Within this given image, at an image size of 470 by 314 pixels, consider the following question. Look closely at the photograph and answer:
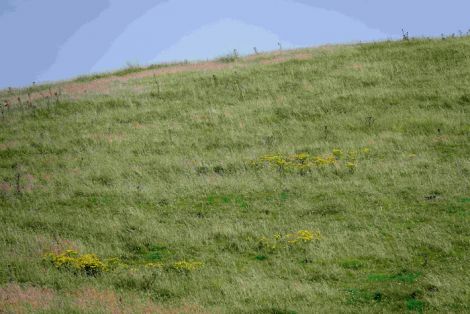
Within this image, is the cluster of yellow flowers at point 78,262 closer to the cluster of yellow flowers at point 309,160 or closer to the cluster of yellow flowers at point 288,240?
the cluster of yellow flowers at point 288,240

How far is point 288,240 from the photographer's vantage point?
15836mm

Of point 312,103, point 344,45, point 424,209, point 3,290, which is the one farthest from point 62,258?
point 344,45

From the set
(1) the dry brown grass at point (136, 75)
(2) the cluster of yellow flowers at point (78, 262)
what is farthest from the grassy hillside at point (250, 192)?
(1) the dry brown grass at point (136, 75)

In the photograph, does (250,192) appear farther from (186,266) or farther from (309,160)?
(186,266)

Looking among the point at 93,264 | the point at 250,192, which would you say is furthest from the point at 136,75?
the point at 93,264

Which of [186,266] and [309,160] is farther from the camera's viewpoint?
[309,160]

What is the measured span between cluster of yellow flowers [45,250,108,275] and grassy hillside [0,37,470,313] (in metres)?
0.05

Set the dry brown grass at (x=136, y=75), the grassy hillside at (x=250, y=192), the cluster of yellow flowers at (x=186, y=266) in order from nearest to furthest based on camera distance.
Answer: the grassy hillside at (x=250, y=192), the cluster of yellow flowers at (x=186, y=266), the dry brown grass at (x=136, y=75)

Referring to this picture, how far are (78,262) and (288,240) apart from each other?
6135 millimetres

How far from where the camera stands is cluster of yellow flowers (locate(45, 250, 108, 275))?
14.4 m

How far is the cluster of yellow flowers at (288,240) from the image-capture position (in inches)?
613

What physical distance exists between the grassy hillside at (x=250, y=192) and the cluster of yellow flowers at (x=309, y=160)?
0.33ft

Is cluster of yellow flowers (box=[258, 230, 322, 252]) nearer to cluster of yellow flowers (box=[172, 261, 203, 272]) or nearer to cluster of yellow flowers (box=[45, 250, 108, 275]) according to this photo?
cluster of yellow flowers (box=[172, 261, 203, 272])

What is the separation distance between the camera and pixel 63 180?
2264cm
